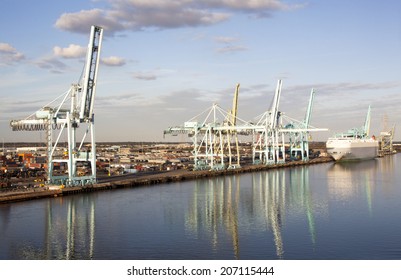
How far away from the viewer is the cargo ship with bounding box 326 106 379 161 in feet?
172

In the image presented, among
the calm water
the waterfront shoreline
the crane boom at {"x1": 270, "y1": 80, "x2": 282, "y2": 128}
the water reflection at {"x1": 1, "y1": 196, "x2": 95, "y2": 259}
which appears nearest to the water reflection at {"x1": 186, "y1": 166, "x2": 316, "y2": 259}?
the calm water

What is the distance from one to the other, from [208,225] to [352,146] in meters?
40.9

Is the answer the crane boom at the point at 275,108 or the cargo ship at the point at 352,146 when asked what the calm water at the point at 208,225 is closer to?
the crane boom at the point at 275,108

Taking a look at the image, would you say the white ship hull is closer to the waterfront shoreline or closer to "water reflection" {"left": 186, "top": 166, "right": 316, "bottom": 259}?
the waterfront shoreline

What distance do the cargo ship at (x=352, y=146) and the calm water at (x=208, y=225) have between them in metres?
28.1

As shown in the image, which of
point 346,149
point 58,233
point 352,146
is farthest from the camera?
point 352,146

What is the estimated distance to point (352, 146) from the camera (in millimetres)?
Answer: 53031

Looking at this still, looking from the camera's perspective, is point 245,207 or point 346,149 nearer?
point 245,207

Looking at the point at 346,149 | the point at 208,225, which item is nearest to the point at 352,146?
the point at 346,149

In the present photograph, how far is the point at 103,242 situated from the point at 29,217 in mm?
4853

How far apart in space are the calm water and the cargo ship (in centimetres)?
2810

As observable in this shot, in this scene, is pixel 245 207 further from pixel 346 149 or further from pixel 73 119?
pixel 346 149

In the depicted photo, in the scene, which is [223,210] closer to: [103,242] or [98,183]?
[103,242]

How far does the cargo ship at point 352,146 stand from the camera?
2061 inches
